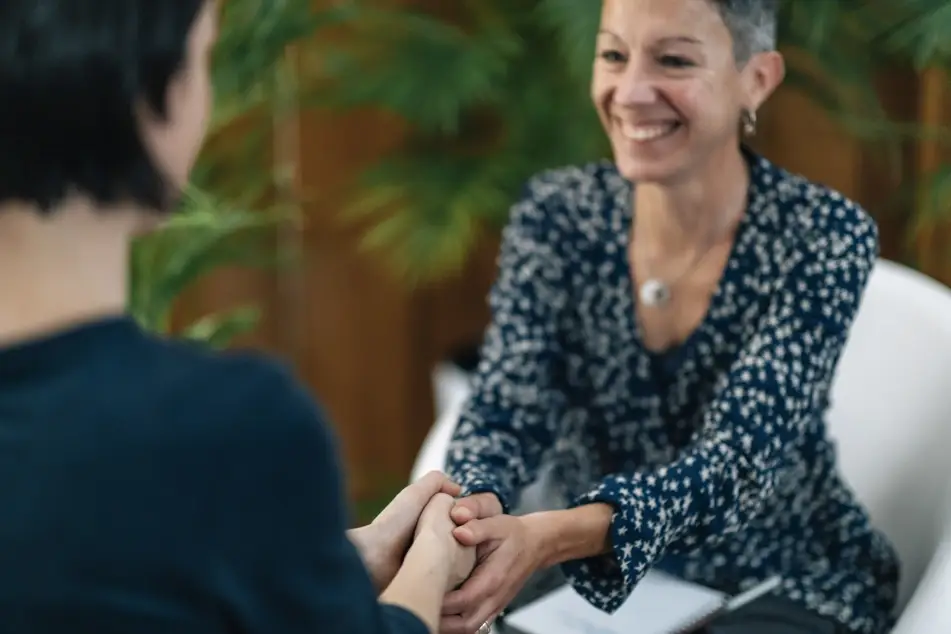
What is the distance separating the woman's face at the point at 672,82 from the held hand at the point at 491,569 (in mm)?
408

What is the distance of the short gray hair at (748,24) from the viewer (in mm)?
1193

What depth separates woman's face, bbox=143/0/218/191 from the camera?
0.66m

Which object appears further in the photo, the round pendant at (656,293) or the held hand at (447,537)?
the round pendant at (656,293)

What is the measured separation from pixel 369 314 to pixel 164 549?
188 centimetres

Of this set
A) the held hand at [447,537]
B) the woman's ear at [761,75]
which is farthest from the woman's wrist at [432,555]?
the woman's ear at [761,75]

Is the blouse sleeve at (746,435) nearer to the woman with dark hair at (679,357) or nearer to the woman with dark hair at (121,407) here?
the woman with dark hair at (679,357)

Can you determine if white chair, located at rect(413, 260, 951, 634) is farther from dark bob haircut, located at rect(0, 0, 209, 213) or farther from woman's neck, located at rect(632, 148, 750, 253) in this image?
dark bob haircut, located at rect(0, 0, 209, 213)

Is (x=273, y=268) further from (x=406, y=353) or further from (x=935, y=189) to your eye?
(x=935, y=189)

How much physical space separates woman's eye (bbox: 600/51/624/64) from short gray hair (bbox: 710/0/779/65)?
4.5 inches

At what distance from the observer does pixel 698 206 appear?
1288 mm

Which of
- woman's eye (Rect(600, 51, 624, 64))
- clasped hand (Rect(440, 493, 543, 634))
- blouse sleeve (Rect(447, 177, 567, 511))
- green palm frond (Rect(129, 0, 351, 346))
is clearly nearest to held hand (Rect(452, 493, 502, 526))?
clasped hand (Rect(440, 493, 543, 634))

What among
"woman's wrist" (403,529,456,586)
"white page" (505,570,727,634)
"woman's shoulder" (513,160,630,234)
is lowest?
"white page" (505,570,727,634)

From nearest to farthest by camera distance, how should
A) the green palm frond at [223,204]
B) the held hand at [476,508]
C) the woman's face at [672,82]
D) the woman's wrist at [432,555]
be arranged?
the woman's wrist at [432,555] → the held hand at [476,508] → the woman's face at [672,82] → the green palm frond at [223,204]

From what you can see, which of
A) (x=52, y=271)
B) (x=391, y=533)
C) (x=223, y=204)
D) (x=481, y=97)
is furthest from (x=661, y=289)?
(x=223, y=204)
